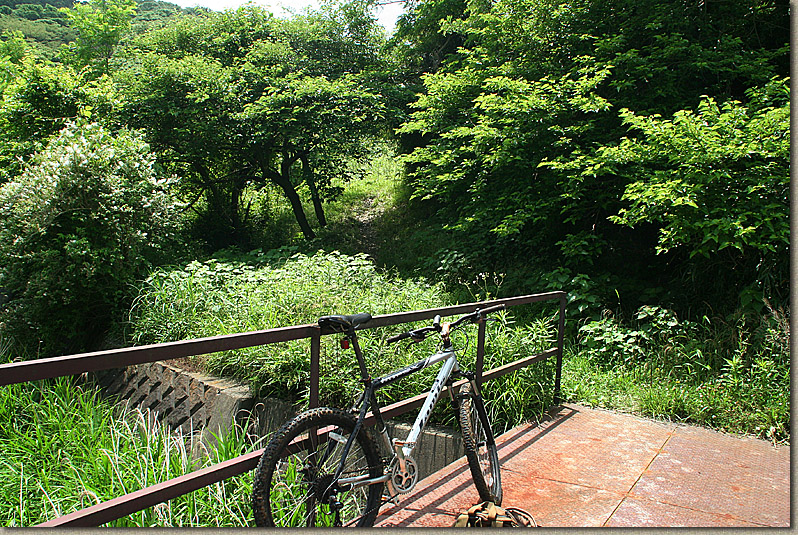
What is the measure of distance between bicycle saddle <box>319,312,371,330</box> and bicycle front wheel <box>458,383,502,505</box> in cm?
75

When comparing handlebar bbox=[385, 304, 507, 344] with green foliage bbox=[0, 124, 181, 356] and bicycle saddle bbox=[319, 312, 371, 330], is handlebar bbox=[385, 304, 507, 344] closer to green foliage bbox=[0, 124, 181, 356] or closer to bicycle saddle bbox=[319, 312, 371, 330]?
bicycle saddle bbox=[319, 312, 371, 330]

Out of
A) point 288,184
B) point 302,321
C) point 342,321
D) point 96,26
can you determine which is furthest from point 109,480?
point 96,26

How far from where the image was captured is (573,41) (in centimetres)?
854

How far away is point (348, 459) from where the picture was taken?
7.98 ft

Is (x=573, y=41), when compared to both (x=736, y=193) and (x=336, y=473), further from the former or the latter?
(x=336, y=473)

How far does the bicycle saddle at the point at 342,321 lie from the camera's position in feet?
7.53

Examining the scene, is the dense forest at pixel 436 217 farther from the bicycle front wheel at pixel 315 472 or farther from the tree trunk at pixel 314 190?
the tree trunk at pixel 314 190

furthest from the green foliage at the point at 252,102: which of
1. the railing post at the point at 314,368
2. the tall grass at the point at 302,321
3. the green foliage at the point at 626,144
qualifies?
the railing post at the point at 314,368

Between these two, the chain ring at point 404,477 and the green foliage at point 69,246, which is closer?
the chain ring at point 404,477

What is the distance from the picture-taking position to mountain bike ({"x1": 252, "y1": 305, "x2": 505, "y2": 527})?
2.12 metres

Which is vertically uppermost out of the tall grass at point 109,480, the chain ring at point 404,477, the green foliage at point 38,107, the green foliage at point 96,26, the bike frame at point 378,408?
the green foliage at point 96,26

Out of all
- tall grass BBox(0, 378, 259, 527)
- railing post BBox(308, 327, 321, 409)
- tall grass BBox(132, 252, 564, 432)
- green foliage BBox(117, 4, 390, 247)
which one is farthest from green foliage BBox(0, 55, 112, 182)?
railing post BBox(308, 327, 321, 409)

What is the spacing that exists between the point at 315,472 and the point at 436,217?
10.1 m

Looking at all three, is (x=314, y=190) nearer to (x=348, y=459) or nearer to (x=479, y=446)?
(x=479, y=446)
